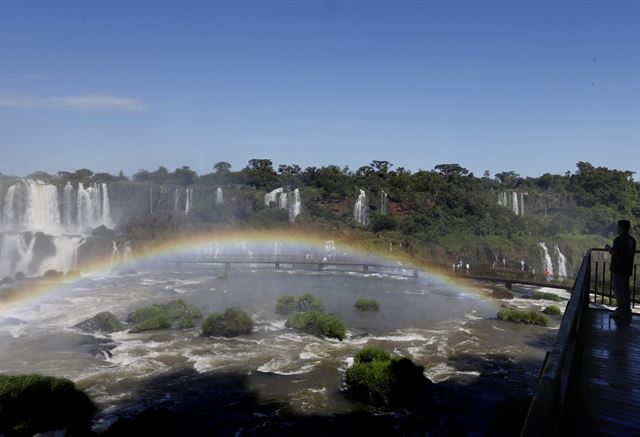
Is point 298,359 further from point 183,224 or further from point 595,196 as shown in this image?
point 595,196

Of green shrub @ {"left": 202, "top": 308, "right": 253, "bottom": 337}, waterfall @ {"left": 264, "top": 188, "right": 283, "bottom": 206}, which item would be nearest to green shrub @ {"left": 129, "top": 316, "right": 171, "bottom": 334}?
green shrub @ {"left": 202, "top": 308, "right": 253, "bottom": 337}

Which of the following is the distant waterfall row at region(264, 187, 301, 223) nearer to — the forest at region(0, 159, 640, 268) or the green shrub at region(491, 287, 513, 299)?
the forest at region(0, 159, 640, 268)

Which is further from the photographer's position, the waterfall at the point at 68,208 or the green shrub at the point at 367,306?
the waterfall at the point at 68,208

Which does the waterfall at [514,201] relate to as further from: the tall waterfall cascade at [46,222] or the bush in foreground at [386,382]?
the bush in foreground at [386,382]

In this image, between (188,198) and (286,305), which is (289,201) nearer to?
(188,198)

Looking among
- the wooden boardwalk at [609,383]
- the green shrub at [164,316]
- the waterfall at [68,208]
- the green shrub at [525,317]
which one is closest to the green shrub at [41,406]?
the green shrub at [164,316]

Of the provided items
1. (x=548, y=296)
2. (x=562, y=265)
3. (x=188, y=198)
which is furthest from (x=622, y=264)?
(x=188, y=198)

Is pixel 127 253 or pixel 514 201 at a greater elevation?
pixel 514 201
